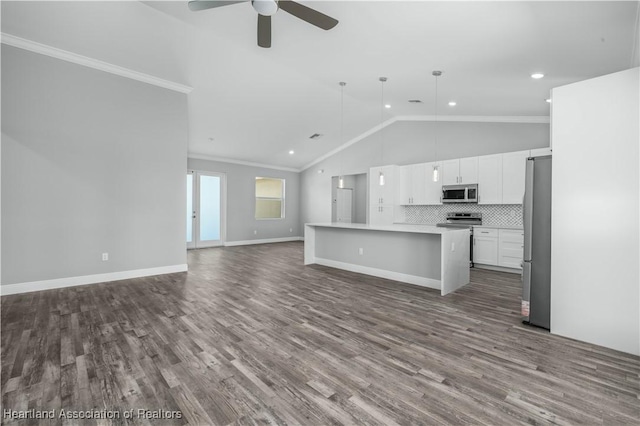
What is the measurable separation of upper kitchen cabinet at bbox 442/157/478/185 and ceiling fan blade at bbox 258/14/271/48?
4594 mm

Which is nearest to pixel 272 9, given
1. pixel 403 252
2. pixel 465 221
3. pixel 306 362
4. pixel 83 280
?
pixel 306 362

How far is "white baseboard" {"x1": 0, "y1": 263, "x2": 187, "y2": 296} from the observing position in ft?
12.8

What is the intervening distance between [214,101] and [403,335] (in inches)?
212

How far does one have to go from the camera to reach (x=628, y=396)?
5.99ft

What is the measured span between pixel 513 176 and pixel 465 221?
123cm

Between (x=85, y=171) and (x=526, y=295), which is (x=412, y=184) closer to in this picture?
(x=526, y=295)

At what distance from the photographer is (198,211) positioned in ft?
28.2

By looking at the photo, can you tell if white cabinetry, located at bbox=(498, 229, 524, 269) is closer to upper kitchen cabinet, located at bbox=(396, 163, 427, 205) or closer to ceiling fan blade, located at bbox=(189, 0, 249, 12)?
upper kitchen cabinet, located at bbox=(396, 163, 427, 205)

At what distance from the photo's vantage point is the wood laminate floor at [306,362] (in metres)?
1.69

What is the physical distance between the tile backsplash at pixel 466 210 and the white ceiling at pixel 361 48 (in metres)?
1.83

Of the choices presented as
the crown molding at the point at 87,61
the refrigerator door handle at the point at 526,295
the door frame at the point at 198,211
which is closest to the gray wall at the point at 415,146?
the door frame at the point at 198,211

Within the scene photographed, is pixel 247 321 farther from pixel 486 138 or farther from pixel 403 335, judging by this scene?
pixel 486 138

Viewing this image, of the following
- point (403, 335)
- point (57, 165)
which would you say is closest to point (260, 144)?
point (57, 165)

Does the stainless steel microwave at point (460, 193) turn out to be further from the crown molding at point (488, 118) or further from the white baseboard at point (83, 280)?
the white baseboard at point (83, 280)
